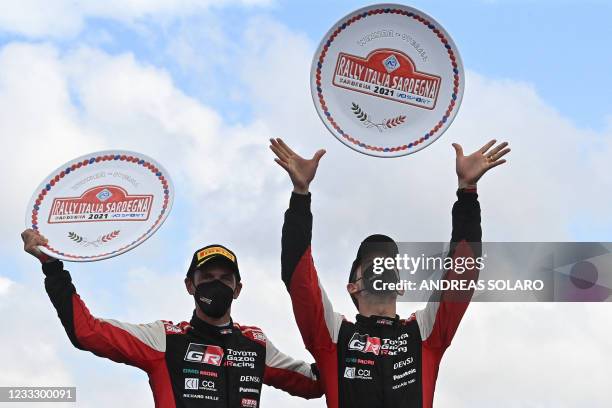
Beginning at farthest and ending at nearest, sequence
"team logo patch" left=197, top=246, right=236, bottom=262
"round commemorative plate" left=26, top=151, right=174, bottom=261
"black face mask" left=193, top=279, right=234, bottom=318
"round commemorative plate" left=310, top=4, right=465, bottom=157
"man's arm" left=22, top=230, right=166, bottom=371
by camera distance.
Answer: "round commemorative plate" left=310, top=4, right=465, bottom=157 < "round commemorative plate" left=26, top=151, right=174, bottom=261 < "team logo patch" left=197, top=246, right=236, bottom=262 < "black face mask" left=193, top=279, right=234, bottom=318 < "man's arm" left=22, top=230, right=166, bottom=371

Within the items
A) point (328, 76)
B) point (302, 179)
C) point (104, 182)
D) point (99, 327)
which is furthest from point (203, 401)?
point (328, 76)

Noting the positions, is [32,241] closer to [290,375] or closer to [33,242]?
[33,242]

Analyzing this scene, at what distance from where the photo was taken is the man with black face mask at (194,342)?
8922 millimetres

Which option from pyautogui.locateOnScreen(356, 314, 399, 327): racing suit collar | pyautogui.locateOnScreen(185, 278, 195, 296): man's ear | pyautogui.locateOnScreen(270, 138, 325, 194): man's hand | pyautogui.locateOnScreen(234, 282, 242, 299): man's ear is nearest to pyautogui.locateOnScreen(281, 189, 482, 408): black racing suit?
pyautogui.locateOnScreen(356, 314, 399, 327): racing suit collar

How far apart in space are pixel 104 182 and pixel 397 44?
3.92 meters

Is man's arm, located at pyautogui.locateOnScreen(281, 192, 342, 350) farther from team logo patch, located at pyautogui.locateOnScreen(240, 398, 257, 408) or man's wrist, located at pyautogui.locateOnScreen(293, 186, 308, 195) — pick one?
team logo patch, located at pyautogui.locateOnScreen(240, 398, 257, 408)

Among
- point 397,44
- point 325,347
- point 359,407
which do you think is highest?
point 397,44

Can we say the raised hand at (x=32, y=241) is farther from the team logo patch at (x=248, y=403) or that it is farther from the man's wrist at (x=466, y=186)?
the man's wrist at (x=466, y=186)

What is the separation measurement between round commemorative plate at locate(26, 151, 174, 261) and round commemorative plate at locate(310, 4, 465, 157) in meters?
2.29

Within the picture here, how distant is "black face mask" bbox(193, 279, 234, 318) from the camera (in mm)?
9031

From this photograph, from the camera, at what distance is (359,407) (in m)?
8.81

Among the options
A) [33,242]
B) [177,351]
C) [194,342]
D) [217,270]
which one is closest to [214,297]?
[217,270]

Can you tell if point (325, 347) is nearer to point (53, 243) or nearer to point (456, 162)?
point (456, 162)

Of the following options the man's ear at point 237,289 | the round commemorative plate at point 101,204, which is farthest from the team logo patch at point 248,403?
the round commemorative plate at point 101,204
